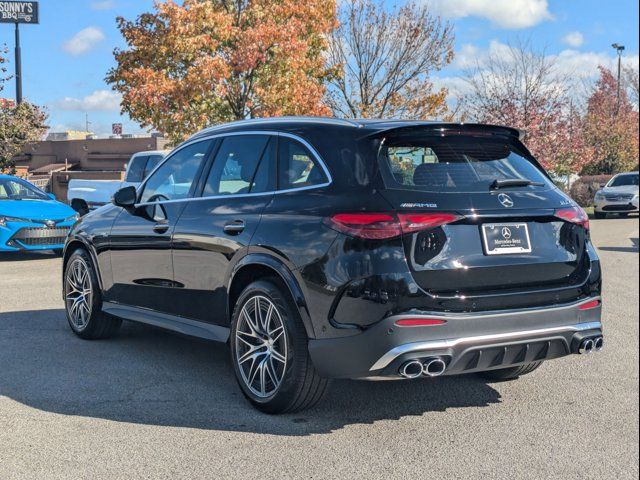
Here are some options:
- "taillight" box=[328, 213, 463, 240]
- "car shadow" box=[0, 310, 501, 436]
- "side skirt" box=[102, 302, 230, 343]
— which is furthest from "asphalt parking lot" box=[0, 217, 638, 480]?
"taillight" box=[328, 213, 463, 240]

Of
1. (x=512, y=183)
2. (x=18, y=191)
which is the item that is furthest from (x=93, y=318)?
(x=18, y=191)

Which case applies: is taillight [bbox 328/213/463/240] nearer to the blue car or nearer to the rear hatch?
the rear hatch

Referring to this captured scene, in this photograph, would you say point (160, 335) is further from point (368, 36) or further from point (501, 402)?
point (368, 36)

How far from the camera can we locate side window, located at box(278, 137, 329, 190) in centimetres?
492

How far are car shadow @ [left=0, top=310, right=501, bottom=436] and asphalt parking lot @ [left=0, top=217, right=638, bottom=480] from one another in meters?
0.01

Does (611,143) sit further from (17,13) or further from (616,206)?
(17,13)

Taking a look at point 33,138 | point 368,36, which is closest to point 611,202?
point 368,36

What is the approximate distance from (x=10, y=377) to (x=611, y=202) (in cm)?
2551

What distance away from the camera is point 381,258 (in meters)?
4.38

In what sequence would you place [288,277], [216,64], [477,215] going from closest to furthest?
[477,215], [288,277], [216,64]

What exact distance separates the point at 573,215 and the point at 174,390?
291cm

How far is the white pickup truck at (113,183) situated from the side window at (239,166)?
1088 centimetres

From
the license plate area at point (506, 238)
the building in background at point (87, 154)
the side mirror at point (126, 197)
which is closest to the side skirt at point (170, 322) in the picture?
the side mirror at point (126, 197)

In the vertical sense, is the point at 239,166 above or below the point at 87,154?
below
